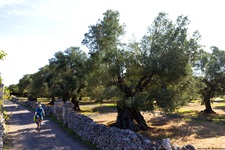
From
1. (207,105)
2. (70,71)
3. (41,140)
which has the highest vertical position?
(70,71)

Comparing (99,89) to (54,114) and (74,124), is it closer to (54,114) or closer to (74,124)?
(74,124)

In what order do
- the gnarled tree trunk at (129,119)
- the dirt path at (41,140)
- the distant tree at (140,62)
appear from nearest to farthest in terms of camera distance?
1. the dirt path at (41,140)
2. the distant tree at (140,62)
3. the gnarled tree trunk at (129,119)

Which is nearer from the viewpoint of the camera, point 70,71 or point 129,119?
point 129,119

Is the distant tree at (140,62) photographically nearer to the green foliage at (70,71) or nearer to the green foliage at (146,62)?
the green foliage at (146,62)

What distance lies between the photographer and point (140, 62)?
59.9 ft

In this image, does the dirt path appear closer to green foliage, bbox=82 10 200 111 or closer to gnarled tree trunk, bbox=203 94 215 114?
green foliage, bbox=82 10 200 111

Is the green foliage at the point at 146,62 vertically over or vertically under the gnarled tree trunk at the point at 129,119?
over

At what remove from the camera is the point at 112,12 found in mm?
20000

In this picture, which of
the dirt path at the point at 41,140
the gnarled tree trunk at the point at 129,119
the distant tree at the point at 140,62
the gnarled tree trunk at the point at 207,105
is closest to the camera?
the dirt path at the point at 41,140

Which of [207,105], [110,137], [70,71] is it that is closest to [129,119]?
[110,137]

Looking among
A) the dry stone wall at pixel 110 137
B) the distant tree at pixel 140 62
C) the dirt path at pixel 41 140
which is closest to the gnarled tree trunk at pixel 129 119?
the distant tree at pixel 140 62

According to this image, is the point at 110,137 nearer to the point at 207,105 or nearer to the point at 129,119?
the point at 129,119

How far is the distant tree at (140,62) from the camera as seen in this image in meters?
16.8

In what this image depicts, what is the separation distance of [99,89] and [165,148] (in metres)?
12.3
